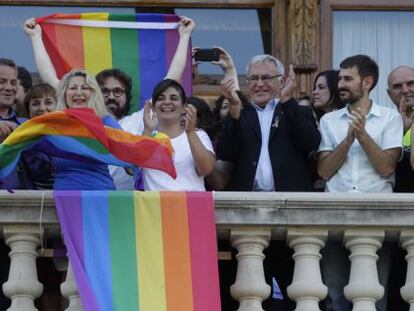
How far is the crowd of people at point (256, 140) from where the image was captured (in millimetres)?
11859

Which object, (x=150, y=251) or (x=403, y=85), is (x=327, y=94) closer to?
(x=403, y=85)

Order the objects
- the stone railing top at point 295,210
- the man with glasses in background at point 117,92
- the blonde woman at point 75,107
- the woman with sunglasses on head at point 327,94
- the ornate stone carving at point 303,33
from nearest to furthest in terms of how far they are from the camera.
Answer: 1. the stone railing top at point 295,210
2. the blonde woman at point 75,107
3. the man with glasses in background at point 117,92
4. the woman with sunglasses on head at point 327,94
5. the ornate stone carving at point 303,33

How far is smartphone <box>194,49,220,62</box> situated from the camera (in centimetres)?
1327

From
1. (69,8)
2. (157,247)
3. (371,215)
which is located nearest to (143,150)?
(157,247)

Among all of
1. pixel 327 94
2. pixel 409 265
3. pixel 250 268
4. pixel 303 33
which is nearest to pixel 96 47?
pixel 303 33

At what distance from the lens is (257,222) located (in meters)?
11.4

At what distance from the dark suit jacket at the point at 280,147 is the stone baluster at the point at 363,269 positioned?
749 mm

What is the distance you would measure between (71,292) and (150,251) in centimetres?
54

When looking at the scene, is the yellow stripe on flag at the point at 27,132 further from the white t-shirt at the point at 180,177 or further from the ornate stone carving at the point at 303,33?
the ornate stone carving at the point at 303,33

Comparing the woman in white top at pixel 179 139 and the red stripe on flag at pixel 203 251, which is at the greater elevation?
the woman in white top at pixel 179 139

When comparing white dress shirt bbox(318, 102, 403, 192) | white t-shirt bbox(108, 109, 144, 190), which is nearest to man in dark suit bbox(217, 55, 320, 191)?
white dress shirt bbox(318, 102, 403, 192)

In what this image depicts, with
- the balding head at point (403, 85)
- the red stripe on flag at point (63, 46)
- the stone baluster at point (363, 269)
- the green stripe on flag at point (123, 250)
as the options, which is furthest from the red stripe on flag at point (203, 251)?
the red stripe on flag at point (63, 46)

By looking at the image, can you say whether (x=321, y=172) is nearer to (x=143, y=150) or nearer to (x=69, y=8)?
(x=143, y=150)

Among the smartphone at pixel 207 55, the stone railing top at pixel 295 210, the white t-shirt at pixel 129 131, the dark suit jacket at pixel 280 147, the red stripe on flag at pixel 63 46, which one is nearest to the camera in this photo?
the stone railing top at pixel 295 210
